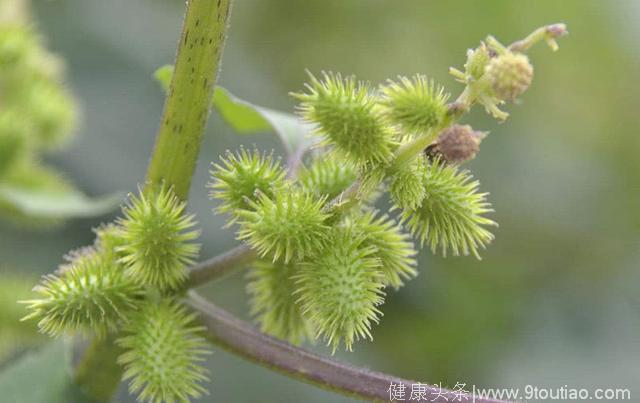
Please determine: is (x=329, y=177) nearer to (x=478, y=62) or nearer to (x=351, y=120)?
(x=351, y=120)

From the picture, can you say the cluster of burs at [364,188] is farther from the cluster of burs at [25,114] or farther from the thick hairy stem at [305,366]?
the cluster of burs at [25,114]

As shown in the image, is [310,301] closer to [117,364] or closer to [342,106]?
[342,106]

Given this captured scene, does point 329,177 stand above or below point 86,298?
above

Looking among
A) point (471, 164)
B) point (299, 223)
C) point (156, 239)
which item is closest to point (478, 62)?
point (299, 223)

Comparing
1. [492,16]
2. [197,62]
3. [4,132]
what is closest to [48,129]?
[4,132]

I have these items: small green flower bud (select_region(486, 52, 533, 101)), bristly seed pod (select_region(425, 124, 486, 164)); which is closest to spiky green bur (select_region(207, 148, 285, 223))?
bristly seed pod (select_region(425, 124, 486, 164))

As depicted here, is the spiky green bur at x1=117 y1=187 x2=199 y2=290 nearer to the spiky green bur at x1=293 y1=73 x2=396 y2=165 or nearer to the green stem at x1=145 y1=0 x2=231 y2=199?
the green stem at x1=145 y1=0 x2=231 y2=199
